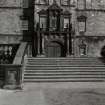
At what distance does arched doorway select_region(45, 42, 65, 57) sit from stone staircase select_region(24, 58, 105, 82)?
1237cm

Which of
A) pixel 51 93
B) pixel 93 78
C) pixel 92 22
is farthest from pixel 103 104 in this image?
A: pixel 92 22

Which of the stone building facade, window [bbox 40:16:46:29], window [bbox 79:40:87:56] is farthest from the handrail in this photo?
window [bbox 79:40:87:56]

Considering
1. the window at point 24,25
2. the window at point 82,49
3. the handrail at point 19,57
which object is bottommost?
the window at point 82,49

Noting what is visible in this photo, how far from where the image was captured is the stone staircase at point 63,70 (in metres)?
16.3

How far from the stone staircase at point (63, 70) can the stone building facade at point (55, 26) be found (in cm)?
1189

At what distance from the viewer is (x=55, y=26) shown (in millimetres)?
32250

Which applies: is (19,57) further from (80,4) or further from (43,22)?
(80,4)

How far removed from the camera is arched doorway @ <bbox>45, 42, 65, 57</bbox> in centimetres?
3262

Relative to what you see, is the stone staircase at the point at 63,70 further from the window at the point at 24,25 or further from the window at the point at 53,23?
the window at the point at 24,25

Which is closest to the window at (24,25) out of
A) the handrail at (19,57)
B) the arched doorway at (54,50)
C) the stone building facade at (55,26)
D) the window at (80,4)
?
the stone building facade at (55,26)

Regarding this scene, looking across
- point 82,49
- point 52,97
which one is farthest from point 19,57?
point 82,49

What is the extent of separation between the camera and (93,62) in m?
20.3

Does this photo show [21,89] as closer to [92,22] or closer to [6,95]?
[6,95]

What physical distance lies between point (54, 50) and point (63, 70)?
15.5m
